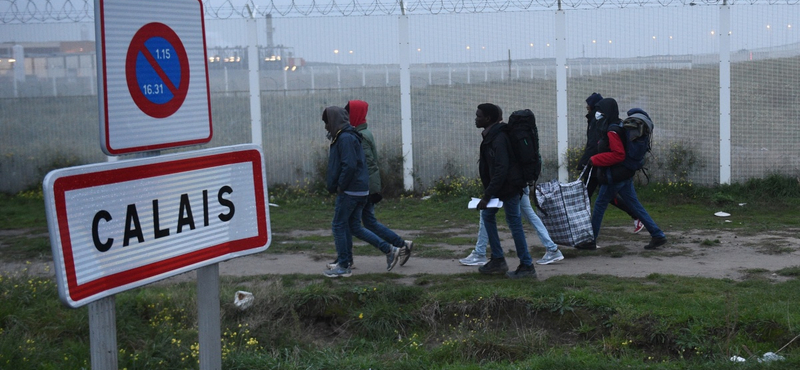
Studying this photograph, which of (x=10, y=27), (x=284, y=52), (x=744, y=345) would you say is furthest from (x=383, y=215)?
(x=10, y=27)

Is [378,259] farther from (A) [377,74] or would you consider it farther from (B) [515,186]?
(A) [377,74]

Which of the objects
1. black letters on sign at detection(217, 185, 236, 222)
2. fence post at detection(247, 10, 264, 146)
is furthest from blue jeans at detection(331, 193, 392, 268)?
fence post at detection(247, 10, 264, 146)

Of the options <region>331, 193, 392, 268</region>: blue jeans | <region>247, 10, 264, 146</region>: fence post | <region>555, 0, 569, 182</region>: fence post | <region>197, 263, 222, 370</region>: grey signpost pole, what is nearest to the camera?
<region>197, 263, 222, 370</region>: grey signpost pole

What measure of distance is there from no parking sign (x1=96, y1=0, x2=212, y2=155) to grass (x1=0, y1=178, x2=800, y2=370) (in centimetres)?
247

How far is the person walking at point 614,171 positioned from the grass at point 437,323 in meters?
1.45

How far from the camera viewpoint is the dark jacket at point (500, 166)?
23.7 ft

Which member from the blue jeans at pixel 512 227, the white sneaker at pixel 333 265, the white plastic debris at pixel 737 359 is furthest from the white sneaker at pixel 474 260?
the white plastic debris at pixel 737 359

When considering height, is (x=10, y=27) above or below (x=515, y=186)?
above

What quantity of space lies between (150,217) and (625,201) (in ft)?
23.5

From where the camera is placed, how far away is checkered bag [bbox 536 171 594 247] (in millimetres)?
8539

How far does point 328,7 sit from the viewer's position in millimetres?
13391

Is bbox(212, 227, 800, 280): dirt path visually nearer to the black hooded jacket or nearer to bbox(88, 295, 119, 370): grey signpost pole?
the black hooded jacket

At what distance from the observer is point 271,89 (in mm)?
13461

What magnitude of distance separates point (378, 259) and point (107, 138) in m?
6.23
